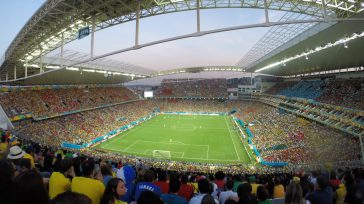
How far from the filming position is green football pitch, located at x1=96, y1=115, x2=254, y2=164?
26.6m

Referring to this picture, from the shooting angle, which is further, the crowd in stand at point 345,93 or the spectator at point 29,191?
the crowd in stand at point 345,93

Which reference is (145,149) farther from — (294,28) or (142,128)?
(294,28)

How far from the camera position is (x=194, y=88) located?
79.8m

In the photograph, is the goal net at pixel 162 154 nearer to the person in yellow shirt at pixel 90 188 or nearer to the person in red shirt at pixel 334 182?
the person in red shirt at pixel 334 182

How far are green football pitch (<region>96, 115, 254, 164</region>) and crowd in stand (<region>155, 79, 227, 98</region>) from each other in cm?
3211

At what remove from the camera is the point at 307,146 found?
2250 cm

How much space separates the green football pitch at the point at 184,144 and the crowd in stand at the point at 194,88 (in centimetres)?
3211

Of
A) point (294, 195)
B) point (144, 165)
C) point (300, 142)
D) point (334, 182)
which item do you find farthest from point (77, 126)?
point (294, 195)

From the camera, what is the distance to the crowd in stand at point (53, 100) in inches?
1192

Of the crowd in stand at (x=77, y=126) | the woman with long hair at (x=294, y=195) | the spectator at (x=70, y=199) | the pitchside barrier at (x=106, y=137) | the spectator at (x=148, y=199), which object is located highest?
the spectator at (x=70, y=199)

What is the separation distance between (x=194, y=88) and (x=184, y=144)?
48.8 meters

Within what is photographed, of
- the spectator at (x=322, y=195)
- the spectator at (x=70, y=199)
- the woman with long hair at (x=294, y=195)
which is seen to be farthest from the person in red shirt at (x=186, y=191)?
the spectator at (x=70, y=199)

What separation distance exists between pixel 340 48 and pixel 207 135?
22.0m

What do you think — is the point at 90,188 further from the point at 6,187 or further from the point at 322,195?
the point at 322,195
